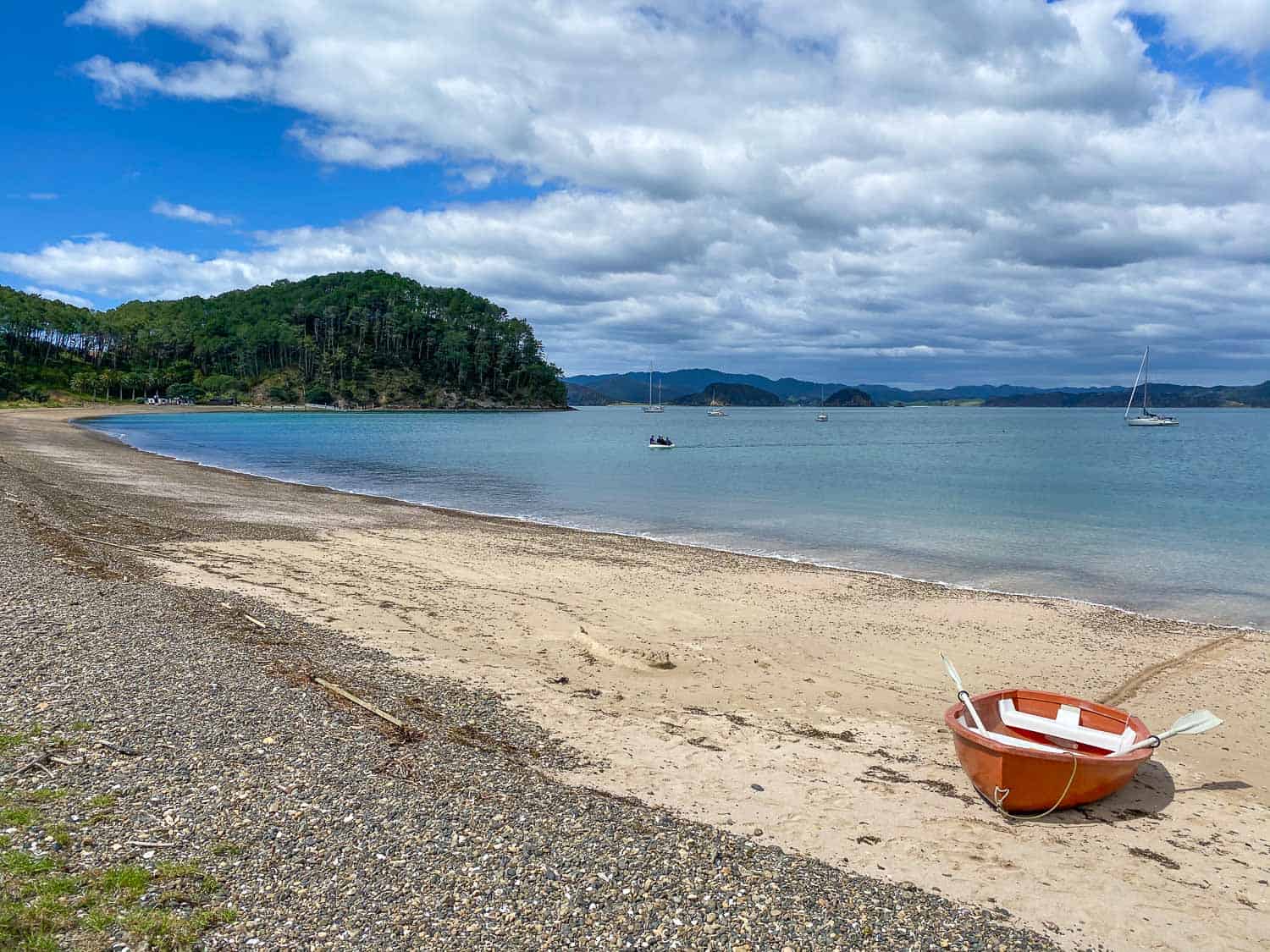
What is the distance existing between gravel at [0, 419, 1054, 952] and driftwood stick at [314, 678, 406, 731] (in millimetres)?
129

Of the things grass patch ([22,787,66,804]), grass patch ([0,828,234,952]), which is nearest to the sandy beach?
grass patch ([0,828,234,952])

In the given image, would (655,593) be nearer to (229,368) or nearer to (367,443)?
(367,443)

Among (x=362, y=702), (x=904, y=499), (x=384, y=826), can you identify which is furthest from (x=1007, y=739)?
(x=904, y=499)

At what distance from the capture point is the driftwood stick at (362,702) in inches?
328

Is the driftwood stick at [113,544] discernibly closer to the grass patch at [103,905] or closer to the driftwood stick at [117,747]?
the driftwood stick at [117,747]

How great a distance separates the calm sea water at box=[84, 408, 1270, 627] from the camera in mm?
21328

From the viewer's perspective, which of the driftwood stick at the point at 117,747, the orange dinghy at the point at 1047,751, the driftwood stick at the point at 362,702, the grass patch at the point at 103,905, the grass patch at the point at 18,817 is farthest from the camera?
the driftwood stick at the point at 362,702

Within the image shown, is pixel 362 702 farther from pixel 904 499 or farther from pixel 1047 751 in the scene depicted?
pixel 904 499

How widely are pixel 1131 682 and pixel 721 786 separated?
A: 8028mm

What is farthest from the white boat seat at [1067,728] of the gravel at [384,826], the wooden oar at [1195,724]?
the gravel at [384,826]

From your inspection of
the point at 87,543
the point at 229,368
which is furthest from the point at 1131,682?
the point at 229,368

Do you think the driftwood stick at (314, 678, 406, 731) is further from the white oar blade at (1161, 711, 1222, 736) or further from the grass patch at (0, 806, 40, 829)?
the white oar blade at (1161, 711, 1222, 736)

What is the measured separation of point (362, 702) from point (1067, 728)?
26.4 ft

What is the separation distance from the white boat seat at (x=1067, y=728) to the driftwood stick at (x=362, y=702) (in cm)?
693
